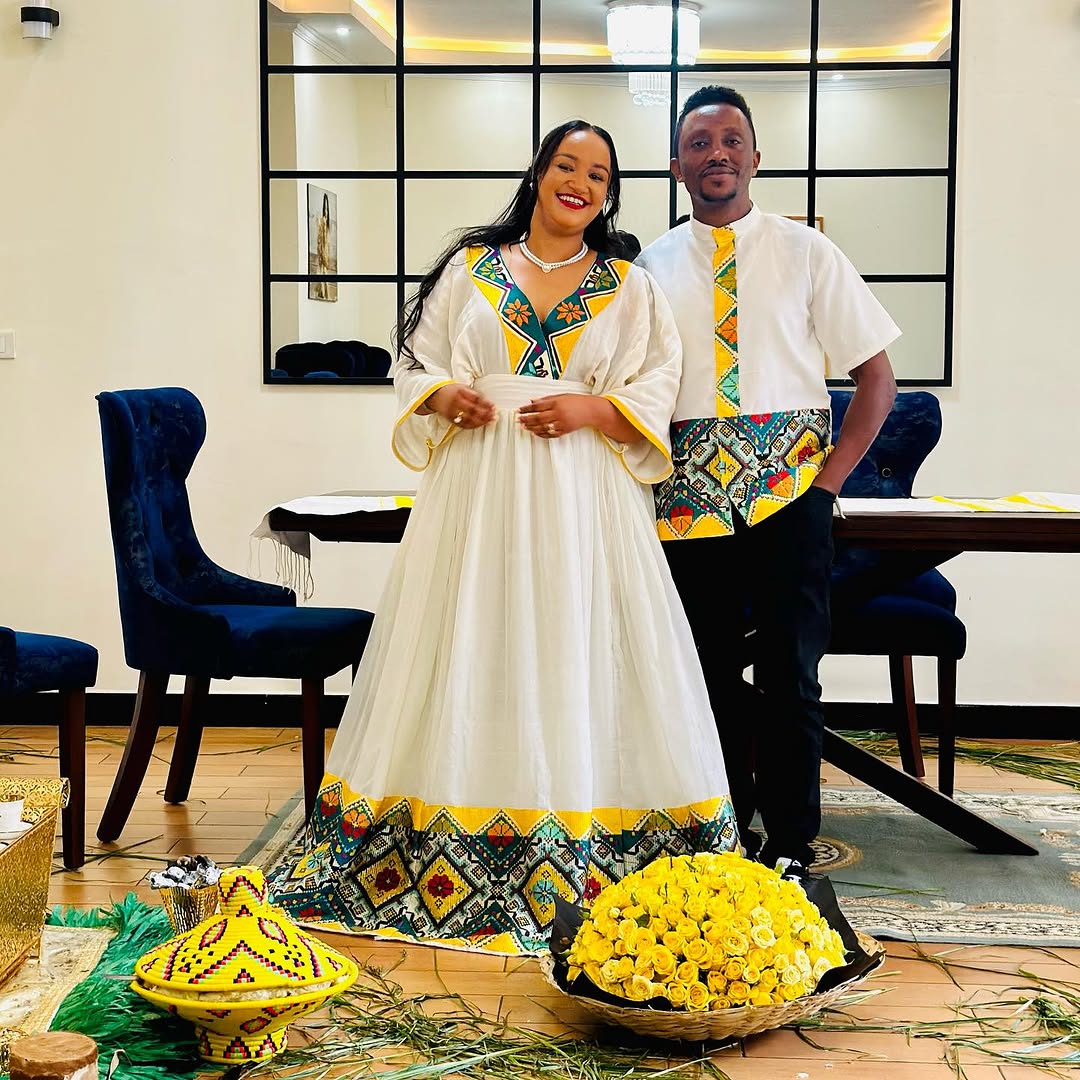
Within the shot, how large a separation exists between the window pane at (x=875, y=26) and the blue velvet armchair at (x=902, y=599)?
1.15 meters

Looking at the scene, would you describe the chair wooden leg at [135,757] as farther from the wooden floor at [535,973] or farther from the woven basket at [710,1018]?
the woven basket at [710,1018]

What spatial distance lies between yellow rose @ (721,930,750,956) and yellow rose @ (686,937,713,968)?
0.08 ft

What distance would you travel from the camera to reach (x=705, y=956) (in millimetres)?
2098

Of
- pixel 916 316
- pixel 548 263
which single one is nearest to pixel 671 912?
pixel 548 263

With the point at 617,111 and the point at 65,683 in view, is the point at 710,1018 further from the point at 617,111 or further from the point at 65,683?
the point at 617,111

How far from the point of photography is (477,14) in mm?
4418

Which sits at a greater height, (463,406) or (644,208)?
(644,208)

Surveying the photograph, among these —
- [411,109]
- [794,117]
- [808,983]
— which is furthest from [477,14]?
[808,983]

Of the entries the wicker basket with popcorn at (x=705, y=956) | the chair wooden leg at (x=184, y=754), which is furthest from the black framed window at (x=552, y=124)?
the wicker basket with popcorn at (x=705, y=956)

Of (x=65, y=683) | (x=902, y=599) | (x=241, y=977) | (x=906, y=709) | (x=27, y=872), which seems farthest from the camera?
(x=906, y=709)

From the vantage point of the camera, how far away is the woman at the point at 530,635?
262 centimetres

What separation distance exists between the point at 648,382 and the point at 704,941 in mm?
1085

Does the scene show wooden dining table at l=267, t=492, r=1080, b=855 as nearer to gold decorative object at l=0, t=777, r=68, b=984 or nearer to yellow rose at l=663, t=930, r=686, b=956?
gold decorative object at l=0, t=777, r=68, b=984

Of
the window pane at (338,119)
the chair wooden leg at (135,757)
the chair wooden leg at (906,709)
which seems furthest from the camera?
the window pane at (338,119)
